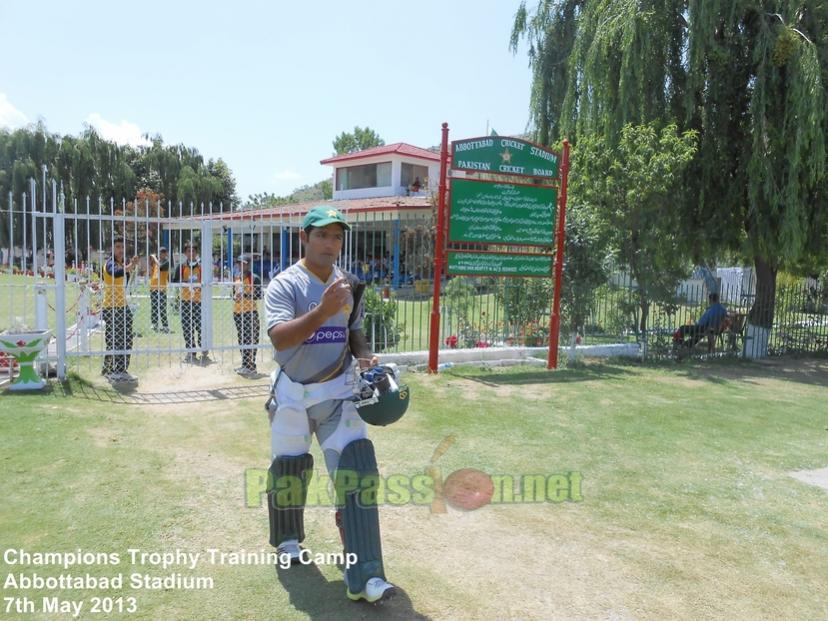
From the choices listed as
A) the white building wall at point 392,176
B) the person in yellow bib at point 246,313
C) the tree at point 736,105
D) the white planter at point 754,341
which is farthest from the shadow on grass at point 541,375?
the white building wall at point 392,176

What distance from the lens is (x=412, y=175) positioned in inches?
1155

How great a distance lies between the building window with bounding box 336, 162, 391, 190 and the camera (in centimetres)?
2922

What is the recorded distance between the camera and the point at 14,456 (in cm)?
493

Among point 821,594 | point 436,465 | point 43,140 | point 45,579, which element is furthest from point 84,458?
point 43,140

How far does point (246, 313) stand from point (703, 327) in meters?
8.09

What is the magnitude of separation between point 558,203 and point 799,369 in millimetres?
5361

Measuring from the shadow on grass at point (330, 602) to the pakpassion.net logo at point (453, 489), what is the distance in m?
0.77

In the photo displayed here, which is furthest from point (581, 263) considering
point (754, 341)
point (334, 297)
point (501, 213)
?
point (334, 297)

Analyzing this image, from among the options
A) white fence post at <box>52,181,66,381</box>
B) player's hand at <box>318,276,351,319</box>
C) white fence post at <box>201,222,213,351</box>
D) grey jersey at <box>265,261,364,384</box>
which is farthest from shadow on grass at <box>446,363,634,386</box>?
player's hand at <box>318,276,351,319</box>

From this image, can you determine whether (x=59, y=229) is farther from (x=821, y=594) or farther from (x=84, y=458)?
(x=821, y=594)

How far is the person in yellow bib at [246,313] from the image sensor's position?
8.42 meters

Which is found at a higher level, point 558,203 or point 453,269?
point 558,203

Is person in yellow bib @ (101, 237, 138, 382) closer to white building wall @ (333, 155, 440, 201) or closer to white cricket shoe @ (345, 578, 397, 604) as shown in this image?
white cricket shoe @ (345, 578, 397, 604)

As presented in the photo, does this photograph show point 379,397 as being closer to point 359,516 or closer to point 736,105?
point 359,516
